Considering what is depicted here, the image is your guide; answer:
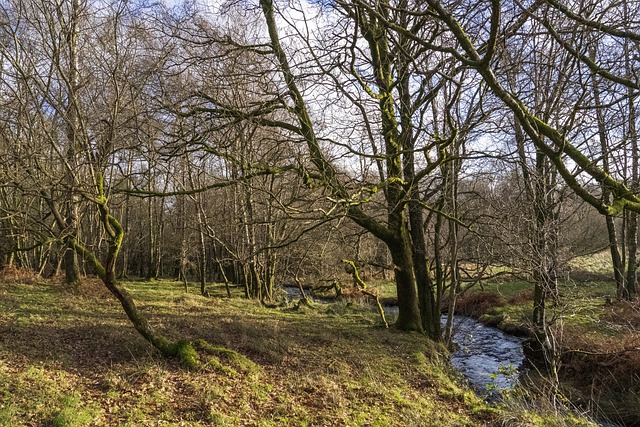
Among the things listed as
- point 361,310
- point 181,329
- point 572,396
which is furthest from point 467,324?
point 181,329

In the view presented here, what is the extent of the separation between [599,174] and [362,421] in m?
4.19

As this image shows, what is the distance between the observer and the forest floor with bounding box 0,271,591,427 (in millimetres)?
5223

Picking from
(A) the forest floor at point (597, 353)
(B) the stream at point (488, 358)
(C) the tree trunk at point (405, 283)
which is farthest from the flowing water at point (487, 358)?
(C) the tree trunk at point (405, 283)

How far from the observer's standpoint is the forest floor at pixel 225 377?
17.1 feet

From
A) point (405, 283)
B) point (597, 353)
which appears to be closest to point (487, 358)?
point (405, 283)

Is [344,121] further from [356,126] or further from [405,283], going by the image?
[405,283]

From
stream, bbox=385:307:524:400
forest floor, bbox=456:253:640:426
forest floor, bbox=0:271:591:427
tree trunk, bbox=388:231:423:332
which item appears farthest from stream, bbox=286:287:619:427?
tree trunk, bbox=388:231:423:332

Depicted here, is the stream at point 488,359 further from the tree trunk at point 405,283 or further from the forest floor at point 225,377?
the tree trunk at point 405,283

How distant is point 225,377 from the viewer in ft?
21.2

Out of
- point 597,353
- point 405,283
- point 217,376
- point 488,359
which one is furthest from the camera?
point 488,359

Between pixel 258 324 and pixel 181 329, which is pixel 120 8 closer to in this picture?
pixel 181 329

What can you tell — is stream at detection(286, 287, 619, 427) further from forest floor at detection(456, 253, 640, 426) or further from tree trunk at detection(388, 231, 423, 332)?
tree trunk at detection(388, 231, 423, 332)

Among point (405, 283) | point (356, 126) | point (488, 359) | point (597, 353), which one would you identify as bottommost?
point (488, 359)

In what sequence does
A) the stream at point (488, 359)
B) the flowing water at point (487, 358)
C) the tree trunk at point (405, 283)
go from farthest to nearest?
the tree trunk at point (405, 283), the flowing water at point (487, 358), the stream at point (488, 359)
